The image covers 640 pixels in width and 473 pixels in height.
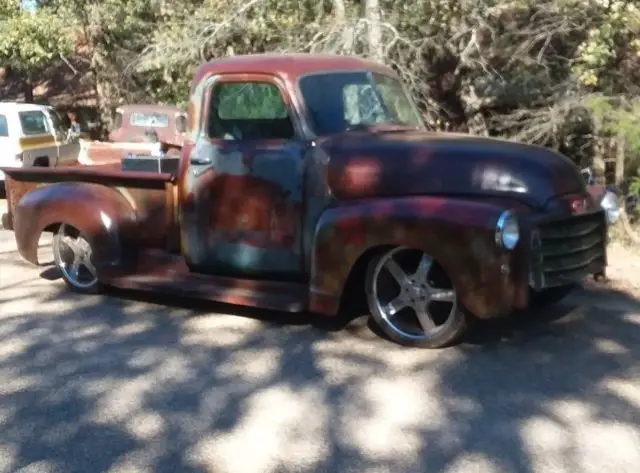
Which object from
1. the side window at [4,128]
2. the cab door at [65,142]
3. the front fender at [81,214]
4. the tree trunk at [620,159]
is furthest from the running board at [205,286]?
the side window at [4,128]

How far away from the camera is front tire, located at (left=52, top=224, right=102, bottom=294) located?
7.91 meters

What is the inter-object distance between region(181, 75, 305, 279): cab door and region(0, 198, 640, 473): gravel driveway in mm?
483

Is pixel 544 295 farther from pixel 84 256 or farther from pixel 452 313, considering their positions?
pixel 84 256

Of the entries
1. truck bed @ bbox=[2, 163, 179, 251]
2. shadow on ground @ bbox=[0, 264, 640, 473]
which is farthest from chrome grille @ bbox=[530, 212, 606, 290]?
truck bed @ bbox=[2, 163, 179, 251]

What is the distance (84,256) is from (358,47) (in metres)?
5.42

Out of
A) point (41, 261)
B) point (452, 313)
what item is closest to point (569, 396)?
point (452, 313)

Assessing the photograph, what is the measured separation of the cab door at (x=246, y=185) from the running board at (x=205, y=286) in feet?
0.30

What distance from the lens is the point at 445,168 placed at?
6.04 metres

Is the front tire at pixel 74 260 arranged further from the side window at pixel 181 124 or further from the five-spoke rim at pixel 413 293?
the five-spoke rim at pixel 413 293

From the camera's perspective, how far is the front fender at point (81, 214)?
24.7 ft

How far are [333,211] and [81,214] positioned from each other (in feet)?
7.76

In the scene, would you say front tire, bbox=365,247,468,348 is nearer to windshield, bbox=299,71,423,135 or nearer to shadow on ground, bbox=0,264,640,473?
shadow on ground, bbox=0,264,640,473

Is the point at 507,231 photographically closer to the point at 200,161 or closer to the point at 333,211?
the point at 333,211

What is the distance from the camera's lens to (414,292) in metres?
6.15
